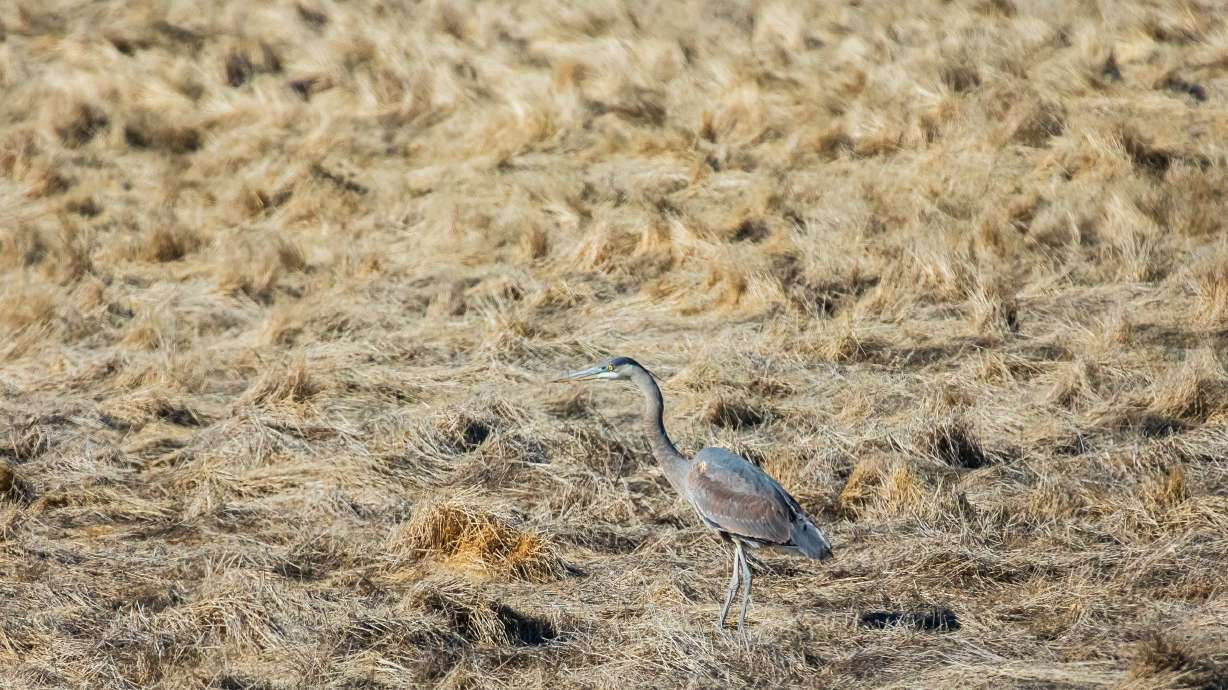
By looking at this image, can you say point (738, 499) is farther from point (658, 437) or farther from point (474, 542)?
point (474, 542)

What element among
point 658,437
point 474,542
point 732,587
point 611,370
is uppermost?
point 611,370

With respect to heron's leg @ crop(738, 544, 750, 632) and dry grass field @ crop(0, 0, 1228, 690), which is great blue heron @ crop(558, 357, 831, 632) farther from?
dry grass field @ crop(0, 0, 1228, 690)

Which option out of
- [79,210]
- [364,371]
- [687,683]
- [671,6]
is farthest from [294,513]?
[671,6]

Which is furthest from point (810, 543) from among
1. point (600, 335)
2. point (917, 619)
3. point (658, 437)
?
point (600, 335)

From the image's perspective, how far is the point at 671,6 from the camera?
1506 centimetres

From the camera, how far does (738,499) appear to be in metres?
5.85

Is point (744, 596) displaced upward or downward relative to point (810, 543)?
downward

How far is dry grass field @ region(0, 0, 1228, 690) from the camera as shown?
5.86 meters

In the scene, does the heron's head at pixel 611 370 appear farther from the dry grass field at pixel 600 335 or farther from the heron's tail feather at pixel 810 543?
the heron's tail feather at pixel 810 543

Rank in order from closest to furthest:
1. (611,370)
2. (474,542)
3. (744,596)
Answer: (744,596)
(611,370)
(474,542)

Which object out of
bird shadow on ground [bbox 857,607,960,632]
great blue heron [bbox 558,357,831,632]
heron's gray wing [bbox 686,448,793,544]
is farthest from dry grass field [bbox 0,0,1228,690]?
heron's gray wing [bbox 686,448,793,544]

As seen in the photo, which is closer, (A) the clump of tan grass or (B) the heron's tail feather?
(B) the heron's tail feather

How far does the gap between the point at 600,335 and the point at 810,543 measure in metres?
3.68

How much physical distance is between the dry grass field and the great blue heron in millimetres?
281
